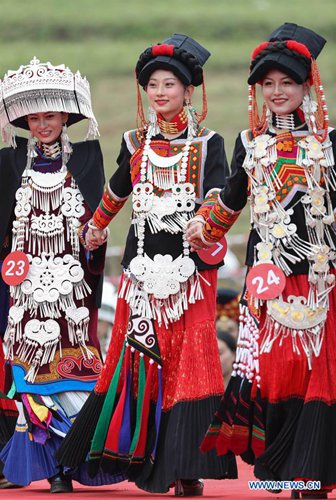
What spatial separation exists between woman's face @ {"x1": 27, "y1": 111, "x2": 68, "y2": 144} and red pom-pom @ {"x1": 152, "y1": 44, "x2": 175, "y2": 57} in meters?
0.89

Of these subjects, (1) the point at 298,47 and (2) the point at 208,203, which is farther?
(2) the point at 208,203

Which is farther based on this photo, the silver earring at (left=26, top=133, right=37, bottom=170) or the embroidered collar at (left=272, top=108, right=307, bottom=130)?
the silver earring at (left=26, top=133, right=37, bottom=170)

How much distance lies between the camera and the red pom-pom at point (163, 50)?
7.21 meters

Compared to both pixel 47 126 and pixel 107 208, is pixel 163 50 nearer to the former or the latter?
pixel 107 208

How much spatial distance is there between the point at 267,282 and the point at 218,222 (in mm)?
443

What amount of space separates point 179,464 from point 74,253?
1438 millimetres

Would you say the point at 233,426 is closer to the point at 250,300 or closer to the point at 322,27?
the point at 250,300

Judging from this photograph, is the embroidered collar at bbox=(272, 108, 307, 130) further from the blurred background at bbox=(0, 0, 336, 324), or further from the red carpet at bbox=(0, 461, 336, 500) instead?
the blurred background at bbox=(0, 0, 336, 324)

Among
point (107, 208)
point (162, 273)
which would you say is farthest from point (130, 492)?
point (107, 208)

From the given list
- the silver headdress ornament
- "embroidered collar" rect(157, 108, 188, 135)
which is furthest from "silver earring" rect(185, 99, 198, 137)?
the silver headdress ornament

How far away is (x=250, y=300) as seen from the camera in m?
6.60

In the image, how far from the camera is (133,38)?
32.3 metres

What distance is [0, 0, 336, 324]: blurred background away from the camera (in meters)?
27.9

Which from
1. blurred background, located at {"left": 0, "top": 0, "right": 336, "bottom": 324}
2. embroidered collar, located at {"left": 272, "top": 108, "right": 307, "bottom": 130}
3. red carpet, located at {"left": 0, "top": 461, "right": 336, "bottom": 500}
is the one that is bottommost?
red carpet, located at {"left": 0, "top": 461, "right": 336, "bottom": 500}
